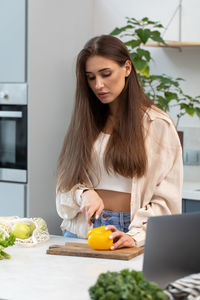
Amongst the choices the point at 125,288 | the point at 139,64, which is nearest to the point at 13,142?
the point at 139,64

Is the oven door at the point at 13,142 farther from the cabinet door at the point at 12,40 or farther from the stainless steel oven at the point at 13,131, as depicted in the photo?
the cabinet door at the point at 12,40

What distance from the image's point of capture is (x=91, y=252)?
5.55 ft

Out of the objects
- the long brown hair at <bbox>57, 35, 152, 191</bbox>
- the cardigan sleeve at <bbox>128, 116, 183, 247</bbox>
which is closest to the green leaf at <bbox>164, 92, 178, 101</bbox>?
the long brown hair at <bbox>57, 35, 152, 191</bbox>

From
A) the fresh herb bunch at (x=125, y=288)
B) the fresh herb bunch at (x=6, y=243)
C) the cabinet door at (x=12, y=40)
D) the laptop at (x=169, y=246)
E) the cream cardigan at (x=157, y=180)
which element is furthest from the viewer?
the cabinet door at (x=12, y=40)

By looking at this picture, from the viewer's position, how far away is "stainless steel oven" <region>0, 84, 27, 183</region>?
10.9 ft

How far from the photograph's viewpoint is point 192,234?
1335 mm

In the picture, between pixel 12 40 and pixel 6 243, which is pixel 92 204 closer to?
pixel 6 243

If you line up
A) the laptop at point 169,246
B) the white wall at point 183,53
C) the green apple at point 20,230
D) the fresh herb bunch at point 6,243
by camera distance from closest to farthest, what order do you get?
the laptop at point 169,246, the fresh herb bunch at point 6,243, the green apple at point 20,230, the white wall at point 183,53

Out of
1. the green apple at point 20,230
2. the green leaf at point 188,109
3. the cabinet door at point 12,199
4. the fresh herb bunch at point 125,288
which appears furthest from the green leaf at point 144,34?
the fresh herb bunch at point 125,288

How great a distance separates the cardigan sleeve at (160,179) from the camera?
1.99 m

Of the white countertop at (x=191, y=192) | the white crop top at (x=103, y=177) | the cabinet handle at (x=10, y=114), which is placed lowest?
the white countertop at (x=191, y=192)

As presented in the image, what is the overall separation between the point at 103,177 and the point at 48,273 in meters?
0.66

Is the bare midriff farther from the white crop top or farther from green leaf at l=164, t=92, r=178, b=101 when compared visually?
green leaf at l=164, t=92, r=178, b=101

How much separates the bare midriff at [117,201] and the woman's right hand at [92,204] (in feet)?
0.39
